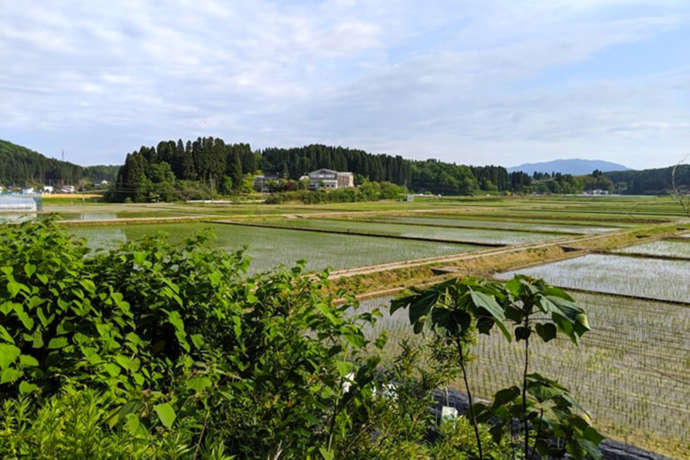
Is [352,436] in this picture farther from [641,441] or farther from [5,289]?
[641,441]

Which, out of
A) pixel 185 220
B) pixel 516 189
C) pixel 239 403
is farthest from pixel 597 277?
pixel 516 189

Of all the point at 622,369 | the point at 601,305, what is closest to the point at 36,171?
the point at 601,305

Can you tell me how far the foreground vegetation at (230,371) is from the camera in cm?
134

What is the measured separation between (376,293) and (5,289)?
348 inches

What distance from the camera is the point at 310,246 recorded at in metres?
18.7

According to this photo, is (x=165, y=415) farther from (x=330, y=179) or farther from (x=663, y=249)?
(x=330, y=179)

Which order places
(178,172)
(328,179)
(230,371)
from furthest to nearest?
(328,179) < (178,172) < (230,371)

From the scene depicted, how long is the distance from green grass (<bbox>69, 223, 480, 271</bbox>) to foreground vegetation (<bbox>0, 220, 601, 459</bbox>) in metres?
10.2

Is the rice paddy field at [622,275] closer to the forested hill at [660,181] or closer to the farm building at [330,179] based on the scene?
the forested hill at [660,181]

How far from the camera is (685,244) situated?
2206 centimetres

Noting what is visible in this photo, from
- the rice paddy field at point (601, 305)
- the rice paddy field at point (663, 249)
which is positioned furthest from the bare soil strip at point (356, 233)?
the rice paddy field at point (663, 249)

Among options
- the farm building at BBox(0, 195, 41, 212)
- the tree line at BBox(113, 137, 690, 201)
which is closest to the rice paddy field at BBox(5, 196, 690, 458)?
the farm building at BBox(0, 195, 41, 212)

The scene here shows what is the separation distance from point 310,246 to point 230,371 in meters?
16.4

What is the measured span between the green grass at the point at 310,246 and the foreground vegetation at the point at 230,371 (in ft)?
33.3
